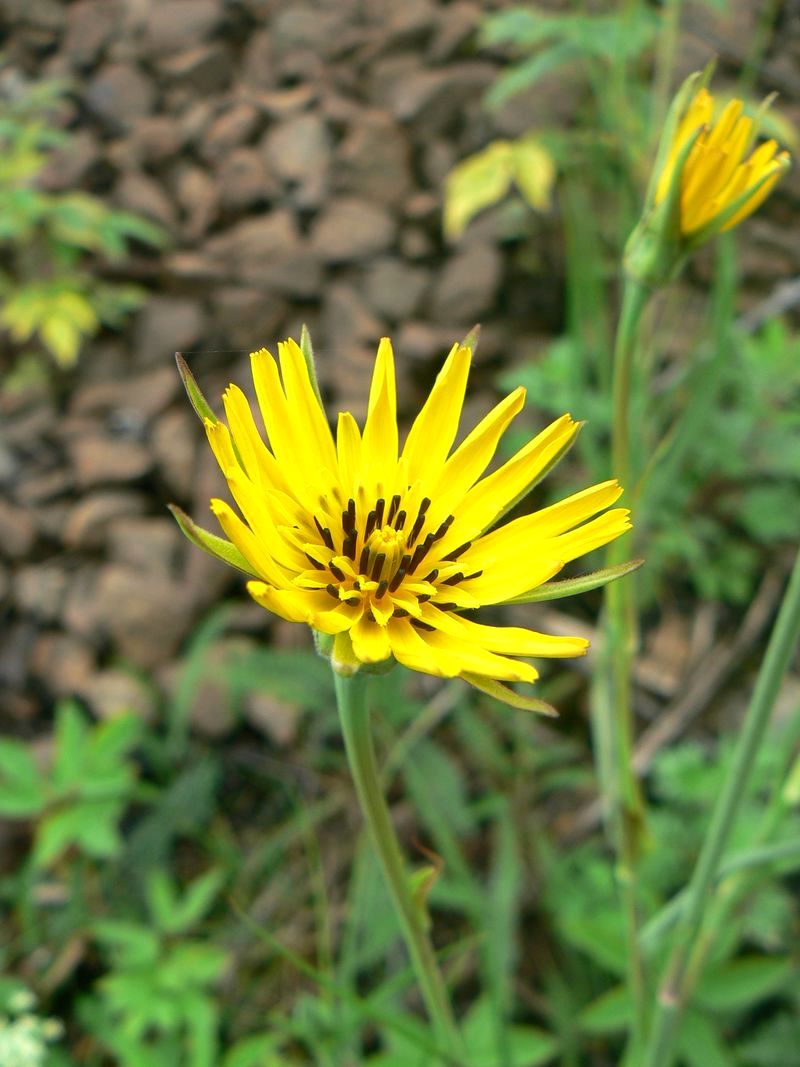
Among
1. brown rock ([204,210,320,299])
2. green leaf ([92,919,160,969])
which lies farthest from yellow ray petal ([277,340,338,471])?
brown rock ([204,210,320,299])

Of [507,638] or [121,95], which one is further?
[121,95]

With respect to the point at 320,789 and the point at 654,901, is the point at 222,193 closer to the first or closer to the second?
the point at 320,789

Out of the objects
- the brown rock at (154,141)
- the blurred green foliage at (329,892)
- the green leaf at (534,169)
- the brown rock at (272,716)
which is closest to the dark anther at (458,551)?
the blurred green foliage at (329,892)

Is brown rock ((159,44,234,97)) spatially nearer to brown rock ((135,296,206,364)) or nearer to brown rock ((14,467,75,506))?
brown rock ((135,296,206,364))

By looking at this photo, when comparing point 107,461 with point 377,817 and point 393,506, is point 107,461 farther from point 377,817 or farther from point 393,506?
point 377,817

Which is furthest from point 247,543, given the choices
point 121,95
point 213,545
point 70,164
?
point 121,95

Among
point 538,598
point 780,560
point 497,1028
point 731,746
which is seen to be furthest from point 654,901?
point 538,598

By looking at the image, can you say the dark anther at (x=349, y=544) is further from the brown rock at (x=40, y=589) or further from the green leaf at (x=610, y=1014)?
the brown rock at (x=40, y=589)
